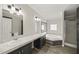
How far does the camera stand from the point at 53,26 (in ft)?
25.6

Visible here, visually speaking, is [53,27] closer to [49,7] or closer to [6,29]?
[49,7]

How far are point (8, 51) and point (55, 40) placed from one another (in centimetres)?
438

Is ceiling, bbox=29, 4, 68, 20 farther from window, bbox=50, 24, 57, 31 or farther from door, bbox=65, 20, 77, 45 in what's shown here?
window, bbox=50, 24, 57, 31

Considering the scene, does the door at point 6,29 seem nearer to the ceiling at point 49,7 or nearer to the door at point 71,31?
the ceiling at point 49,7

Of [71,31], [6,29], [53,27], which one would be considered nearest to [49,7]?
[71,31]

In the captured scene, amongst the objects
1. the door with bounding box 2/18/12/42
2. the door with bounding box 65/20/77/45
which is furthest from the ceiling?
the door with bounding box 2/18/12/42

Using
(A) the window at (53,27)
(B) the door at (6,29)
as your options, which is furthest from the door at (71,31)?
(A) the window at (53,27)

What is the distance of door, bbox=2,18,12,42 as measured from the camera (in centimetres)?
212

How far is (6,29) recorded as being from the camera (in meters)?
2.25

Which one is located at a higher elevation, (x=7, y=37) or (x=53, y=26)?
(x=53, y=26)

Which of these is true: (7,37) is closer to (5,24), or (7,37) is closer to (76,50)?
(5,24)

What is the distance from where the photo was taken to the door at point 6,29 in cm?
212

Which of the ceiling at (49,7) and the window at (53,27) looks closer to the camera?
the ceiling at (49,7)

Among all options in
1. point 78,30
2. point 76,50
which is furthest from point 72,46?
point 78,30
